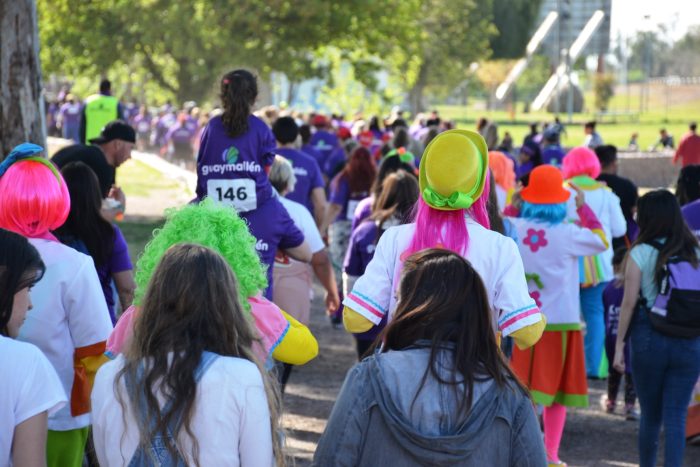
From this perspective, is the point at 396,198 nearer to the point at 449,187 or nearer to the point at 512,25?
the point at 449,187

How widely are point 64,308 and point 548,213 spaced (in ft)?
11.8

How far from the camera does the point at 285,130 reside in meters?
10.3

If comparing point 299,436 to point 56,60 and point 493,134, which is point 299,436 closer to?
point 493,134

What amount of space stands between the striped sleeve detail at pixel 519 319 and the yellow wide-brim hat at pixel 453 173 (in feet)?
1.45

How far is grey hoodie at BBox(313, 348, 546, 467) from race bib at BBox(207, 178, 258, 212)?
11.6 feet

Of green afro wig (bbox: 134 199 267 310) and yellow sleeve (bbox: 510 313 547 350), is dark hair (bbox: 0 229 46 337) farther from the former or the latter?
yellow sleeve (bbox: 510 313 547 350)

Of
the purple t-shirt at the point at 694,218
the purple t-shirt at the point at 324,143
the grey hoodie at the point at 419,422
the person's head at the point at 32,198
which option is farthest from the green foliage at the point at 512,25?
the grey hoodie at the point at 419,422

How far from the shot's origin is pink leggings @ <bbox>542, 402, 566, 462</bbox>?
23.8 feet

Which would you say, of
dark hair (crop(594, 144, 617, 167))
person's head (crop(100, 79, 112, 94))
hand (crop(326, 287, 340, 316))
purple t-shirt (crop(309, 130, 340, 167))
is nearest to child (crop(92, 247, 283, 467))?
hand (crop(326, 287, 340, 316))

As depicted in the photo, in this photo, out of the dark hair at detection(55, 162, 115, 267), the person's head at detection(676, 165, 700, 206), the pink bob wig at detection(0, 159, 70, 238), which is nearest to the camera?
the pink bob wig at detection(0, 159, 70, 238)

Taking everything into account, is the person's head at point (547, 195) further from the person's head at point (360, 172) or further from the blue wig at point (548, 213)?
the person's head at point (360, 172)

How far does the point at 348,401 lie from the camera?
316cm

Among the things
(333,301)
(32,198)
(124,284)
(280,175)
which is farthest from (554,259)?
(32,198)

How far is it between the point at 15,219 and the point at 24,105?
18.1ft
